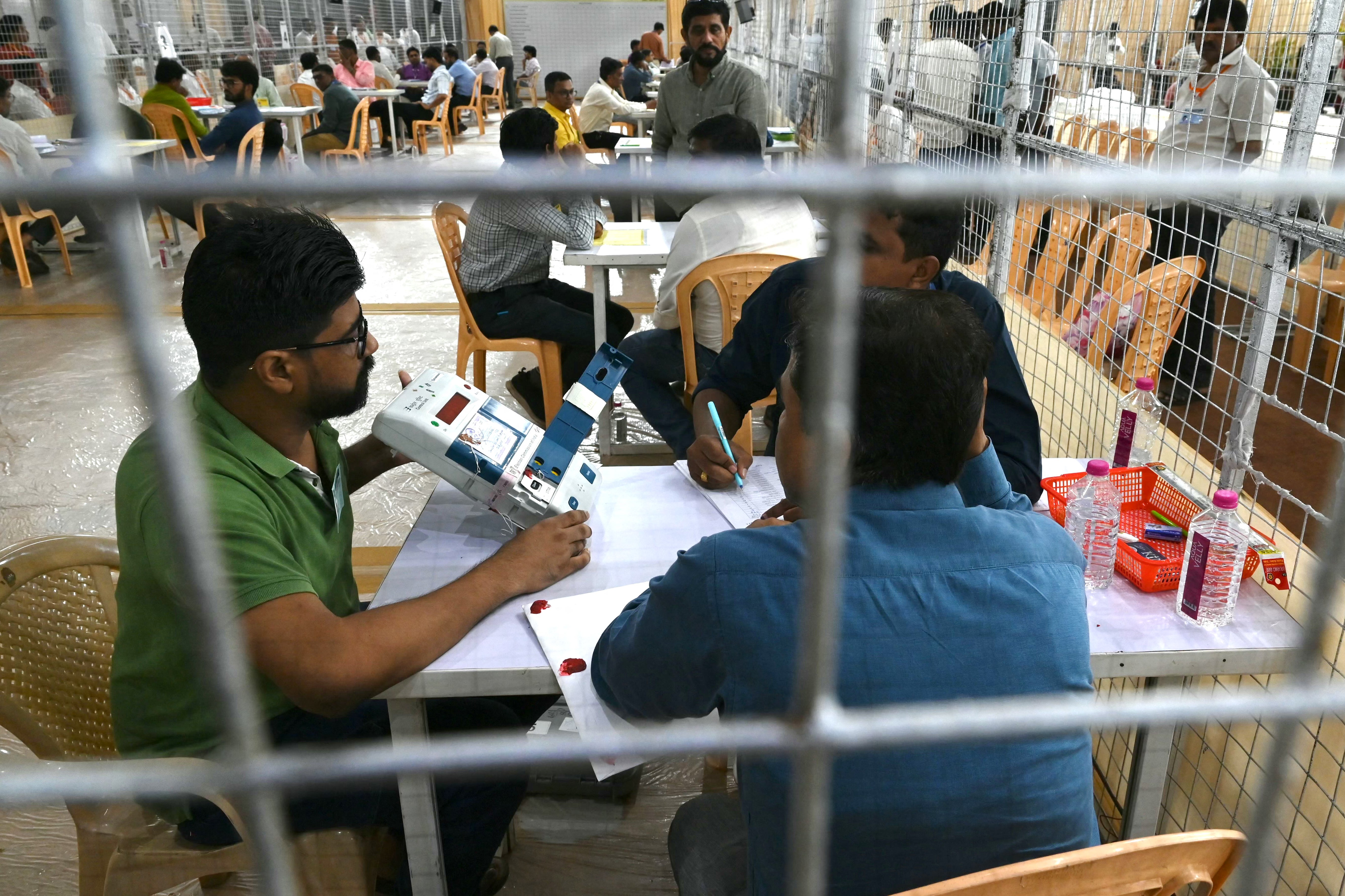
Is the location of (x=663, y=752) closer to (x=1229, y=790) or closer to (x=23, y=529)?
(x=1229, y=790)

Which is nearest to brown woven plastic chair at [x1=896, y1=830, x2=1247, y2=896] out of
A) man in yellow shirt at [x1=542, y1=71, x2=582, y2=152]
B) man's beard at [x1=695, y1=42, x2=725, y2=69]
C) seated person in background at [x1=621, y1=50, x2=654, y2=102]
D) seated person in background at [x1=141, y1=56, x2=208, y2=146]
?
man's beard at [x1=695, y1=42, x2=725, y2=69]

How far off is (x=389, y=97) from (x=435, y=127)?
117cm

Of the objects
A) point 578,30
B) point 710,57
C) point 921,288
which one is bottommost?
point 921,288

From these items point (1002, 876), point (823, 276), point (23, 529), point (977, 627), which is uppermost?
point (823, 276)

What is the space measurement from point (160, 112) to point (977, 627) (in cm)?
705

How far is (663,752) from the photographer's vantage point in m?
0.33

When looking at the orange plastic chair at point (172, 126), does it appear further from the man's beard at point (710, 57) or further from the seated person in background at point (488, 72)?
the seated person in background at point (488, 72)

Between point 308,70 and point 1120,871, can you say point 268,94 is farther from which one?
point 1120,871

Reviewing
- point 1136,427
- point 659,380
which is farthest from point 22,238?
point 1136,427

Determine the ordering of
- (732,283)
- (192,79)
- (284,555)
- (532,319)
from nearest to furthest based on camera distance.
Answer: (284,555), (732,283), (532,319), (192,79)

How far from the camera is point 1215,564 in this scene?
4.17ft

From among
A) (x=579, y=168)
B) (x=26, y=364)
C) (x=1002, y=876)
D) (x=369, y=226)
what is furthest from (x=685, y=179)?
(x=369, y=226)

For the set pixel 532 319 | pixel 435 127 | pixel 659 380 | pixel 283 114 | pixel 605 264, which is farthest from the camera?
pixel 435 127

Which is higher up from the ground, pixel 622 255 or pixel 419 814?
pixel 622 255
